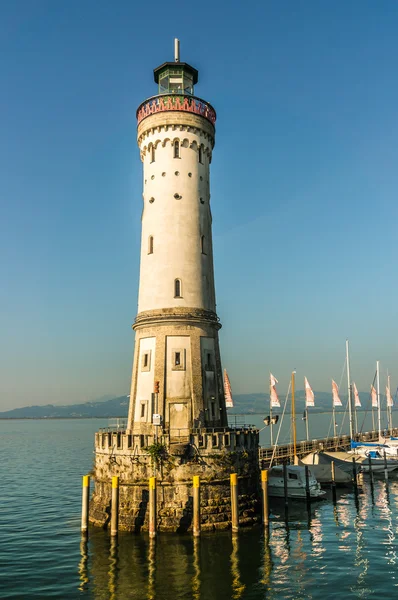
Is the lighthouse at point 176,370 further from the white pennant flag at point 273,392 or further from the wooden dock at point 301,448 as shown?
the white pennant flag at point 273,392

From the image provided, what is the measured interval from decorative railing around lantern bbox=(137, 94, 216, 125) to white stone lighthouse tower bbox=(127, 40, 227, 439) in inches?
3.5

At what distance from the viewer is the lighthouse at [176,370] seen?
35.9 metres

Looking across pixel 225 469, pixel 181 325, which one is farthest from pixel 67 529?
pixel 181 325

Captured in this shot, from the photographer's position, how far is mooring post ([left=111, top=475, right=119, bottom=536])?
34.6 m

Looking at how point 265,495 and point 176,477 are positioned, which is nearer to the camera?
point 176,477

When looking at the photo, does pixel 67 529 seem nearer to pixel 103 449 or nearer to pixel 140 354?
pixel 103 449

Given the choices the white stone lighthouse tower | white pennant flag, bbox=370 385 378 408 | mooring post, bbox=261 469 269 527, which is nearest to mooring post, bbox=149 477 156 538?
the white stone lighthouse tower

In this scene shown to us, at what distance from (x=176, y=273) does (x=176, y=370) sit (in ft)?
26.6

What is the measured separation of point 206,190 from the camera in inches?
1838

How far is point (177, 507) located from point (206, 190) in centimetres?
2676

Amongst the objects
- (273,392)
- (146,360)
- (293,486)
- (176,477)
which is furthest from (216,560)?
(273,392)

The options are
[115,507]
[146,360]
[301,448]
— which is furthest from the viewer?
[301,448]

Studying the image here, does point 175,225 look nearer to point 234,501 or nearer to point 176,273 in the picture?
point 176,273

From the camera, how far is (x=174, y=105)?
45.4 m
